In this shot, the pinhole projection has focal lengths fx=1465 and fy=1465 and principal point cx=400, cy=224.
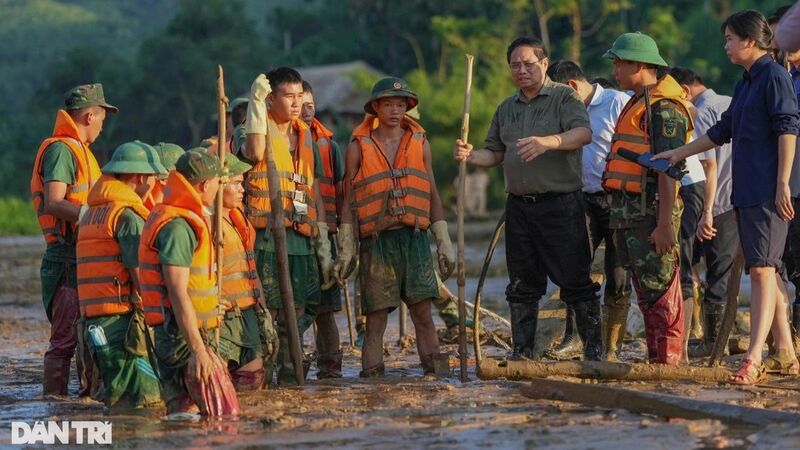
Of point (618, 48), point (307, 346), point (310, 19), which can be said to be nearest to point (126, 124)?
point (310, 19)

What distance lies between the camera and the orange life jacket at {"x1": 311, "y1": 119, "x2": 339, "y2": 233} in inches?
379

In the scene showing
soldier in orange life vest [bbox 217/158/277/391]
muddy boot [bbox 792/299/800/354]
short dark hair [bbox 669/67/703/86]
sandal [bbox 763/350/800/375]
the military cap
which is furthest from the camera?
short dark hair [bbox 669/67/703/86]

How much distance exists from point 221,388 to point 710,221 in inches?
156

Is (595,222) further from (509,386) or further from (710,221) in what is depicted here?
(509,386)

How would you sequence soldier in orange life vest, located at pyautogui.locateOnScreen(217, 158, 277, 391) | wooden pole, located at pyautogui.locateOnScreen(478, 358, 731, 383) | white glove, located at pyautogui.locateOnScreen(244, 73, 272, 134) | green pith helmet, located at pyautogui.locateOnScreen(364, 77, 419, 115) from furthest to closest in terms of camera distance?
green pith helmet, located at pyautogui.locateOnScreen(364, 77, 419, 115), white glove, located at pyautogui.locateOnScreen(244, 73, 272, 134), wooden pole, located at pyautogui.locateOnScreen(478, 358, 731, 383), soldier in orange life vest, located at pyautogui.locateOnScreen(217, 158, 277, 391)

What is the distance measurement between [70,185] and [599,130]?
11.8 ft

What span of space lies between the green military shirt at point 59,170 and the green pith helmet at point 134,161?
0.94 meters

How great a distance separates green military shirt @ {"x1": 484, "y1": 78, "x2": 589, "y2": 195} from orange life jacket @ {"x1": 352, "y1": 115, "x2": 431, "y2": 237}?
580 mm

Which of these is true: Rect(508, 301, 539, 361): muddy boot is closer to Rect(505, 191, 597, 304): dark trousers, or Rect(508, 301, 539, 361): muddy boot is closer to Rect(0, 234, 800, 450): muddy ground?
Rect(505, 191, 597, 304): dark trousers

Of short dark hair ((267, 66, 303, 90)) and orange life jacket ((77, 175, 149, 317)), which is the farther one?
short dark hair ((267, 66, 303, 90))

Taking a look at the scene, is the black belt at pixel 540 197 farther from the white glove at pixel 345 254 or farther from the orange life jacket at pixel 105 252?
the orange life jacket at pixel 105 252

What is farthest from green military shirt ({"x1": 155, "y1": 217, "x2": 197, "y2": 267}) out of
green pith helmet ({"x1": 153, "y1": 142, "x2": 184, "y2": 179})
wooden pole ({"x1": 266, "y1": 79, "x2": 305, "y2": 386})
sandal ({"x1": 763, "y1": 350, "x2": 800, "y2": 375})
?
sandal ({"x1": 763, "y1": 350, "x2": 800, "y2": 375})

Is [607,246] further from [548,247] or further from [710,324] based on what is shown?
[710,324]

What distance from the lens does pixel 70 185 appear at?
30.2 ft
